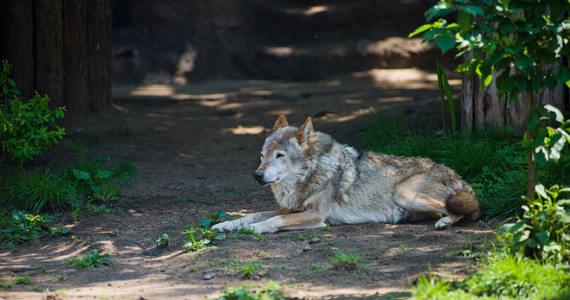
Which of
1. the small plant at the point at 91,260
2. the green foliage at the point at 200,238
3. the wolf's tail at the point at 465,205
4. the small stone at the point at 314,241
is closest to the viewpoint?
the small plant at the point at 91,260

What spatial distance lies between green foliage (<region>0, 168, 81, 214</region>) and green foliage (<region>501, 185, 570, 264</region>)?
15.2 ft

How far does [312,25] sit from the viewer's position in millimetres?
14633

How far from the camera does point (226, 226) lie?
18.5 ft

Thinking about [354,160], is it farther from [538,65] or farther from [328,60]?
[328,60]

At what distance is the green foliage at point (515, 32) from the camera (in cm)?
358

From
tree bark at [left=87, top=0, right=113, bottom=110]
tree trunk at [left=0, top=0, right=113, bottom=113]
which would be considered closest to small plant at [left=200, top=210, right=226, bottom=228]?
tree trunk at [left=0, top=0, right=113, bottom=113]

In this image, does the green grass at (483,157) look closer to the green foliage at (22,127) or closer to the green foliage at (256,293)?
the green foliage at (256,293)

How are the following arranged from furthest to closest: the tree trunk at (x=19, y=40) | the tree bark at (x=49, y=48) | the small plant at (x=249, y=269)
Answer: the tree bark at (x=49, y=48) → the tree trunk at (x=19, y=40) → the small plant at (x=249, y=269)

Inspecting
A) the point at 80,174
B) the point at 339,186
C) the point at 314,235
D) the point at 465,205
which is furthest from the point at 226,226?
the point at 465,205

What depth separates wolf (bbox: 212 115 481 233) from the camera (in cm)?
584

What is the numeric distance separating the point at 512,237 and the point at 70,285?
3286 millimetres

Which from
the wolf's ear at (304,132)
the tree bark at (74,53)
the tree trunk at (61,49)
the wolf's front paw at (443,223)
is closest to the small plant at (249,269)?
the wolf's ear at (304,132)

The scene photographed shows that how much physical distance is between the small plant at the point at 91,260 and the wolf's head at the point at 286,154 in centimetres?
173

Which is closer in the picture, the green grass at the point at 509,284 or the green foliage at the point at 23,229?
the green grass at the point at 509,284
